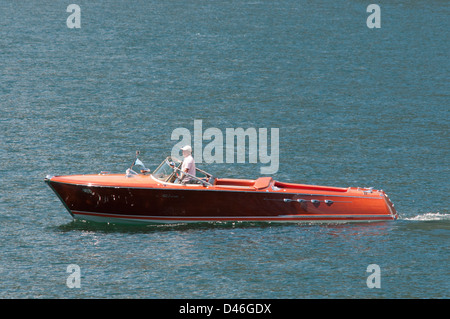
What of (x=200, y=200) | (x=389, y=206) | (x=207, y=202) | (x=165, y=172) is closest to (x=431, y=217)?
(x=389, y=206)

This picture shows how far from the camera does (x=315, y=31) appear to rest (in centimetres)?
7988

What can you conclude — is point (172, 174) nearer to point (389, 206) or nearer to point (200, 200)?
point (200, 200)

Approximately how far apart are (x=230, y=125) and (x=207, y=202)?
19.8 metres

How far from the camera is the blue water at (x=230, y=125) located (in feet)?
99.3

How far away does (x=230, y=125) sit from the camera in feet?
173

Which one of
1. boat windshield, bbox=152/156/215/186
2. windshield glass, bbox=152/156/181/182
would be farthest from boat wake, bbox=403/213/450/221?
windshield glass, bbox=152/156/181/182

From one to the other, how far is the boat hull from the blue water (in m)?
0.49

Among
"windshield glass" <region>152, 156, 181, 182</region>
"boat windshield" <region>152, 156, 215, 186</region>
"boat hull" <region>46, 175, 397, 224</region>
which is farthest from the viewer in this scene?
"windshield glass" <region>152, 156, 181, 182</region>

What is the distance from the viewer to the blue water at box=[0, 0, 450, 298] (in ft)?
99.3

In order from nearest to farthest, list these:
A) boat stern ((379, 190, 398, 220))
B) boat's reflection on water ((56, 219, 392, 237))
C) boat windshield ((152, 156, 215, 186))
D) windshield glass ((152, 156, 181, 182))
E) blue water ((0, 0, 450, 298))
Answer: blue water ((0, 0, 450, 298)), boat windshield ((152, 156, 215, 186)), windshield glass ((152, 156, 181, 182)), boat's reflection on water ((56, 219, 392, 237)), boat stern ((379, 190, 398, 220))

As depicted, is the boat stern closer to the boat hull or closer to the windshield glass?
the boat hull

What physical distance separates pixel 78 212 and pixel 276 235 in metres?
7.40
